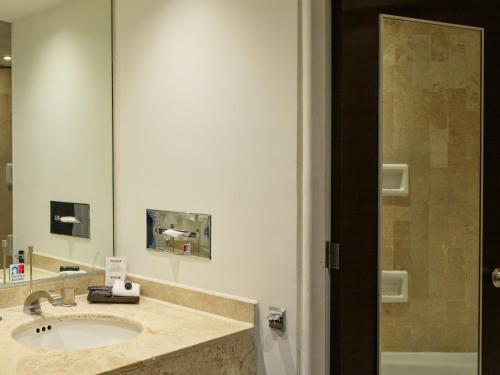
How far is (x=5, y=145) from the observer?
2123mm

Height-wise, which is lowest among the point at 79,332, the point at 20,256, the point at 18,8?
the point at 79,332

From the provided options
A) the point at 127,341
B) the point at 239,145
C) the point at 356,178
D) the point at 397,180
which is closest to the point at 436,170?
the point at 397,180

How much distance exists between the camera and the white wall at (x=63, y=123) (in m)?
2.19

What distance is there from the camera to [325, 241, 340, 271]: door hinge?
1754 millimetres

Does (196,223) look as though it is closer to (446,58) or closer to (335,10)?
(335,10)

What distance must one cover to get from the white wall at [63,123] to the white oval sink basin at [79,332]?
38cm

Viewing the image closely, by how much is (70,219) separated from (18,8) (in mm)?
953

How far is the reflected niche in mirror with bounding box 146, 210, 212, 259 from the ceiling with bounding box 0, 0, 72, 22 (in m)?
0.99

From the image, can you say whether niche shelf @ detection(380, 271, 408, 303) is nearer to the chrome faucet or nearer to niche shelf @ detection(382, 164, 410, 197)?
niche shelf @ detection(382, 164, 410, 197)

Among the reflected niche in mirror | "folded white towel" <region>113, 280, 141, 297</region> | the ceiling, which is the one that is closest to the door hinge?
the reflected niche in mirror

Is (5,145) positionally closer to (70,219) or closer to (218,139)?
(70,219)

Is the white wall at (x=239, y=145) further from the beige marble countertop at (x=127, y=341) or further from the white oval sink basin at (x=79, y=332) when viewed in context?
the white oval sink basin at (x=79, y=332)

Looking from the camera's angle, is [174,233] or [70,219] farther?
[70,219]
